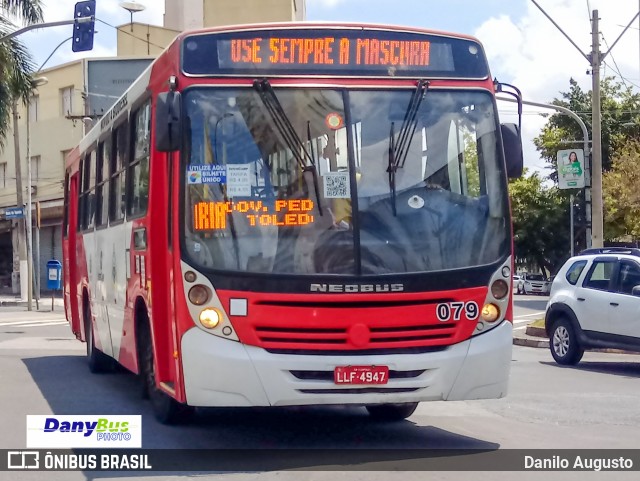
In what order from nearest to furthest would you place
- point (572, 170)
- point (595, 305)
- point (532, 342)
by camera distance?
point (595, 305) < point (532, 342) < point (572, 170)

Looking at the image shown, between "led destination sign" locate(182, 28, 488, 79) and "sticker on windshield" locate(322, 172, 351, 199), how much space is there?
87 cm

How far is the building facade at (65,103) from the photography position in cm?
4769

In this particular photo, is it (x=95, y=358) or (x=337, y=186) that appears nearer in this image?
(x=337, y=186)

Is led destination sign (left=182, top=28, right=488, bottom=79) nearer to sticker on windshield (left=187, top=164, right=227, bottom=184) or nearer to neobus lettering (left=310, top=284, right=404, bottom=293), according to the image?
sticker on windshield (left=187, top=164, right=227, bottom=184)

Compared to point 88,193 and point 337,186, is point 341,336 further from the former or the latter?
point 88,193

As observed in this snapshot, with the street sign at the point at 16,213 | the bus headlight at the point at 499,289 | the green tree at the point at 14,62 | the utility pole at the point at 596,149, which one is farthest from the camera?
the street sign at the point at 16,213

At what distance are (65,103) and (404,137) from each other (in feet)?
149

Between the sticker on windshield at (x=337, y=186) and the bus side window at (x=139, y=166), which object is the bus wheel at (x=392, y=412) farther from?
the bus side window at (x=139, y=166)

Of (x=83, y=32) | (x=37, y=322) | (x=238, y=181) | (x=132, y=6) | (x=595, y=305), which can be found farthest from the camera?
(x=132, y=6)

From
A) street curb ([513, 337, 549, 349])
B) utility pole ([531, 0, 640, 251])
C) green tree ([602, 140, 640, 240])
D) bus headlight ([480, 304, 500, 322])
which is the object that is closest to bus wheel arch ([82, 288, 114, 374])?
bus headlight ([480, 304, 500, 322])

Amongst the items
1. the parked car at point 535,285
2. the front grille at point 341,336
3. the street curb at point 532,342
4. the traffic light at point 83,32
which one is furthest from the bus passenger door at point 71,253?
the parked car at point 535,285

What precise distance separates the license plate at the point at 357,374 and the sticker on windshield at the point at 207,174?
171cm

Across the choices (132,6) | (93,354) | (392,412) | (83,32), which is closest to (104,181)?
(93,354)

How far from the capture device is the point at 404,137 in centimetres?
842
